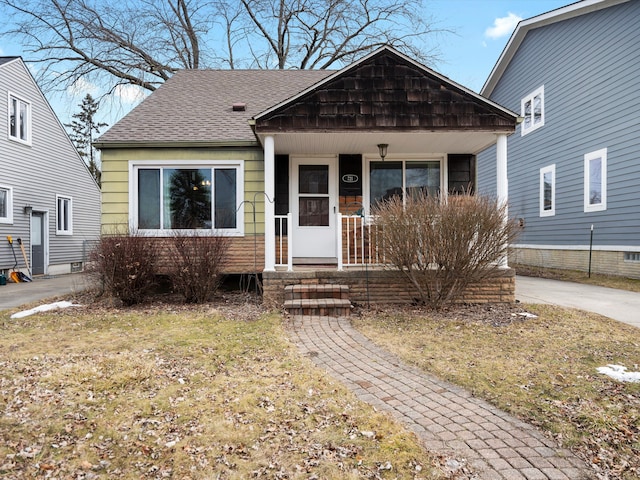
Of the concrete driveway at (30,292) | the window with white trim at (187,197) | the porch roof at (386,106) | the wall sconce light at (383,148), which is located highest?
the porch roof at (386,106)

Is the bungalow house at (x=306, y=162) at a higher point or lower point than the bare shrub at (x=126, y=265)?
higher

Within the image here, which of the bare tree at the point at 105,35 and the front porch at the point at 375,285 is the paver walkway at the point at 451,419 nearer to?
the front porch at the point at 375,285

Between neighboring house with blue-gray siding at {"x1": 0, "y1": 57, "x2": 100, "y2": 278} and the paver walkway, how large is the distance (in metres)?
9.91

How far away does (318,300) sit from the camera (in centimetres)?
654

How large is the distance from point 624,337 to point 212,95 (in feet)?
33.6

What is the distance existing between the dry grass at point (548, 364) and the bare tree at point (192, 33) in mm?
15339

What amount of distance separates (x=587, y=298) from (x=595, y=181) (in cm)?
556

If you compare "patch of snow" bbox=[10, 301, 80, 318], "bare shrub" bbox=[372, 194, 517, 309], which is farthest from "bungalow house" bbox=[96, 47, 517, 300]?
"patch of snow" bbox=[10, 301, 80, 318]

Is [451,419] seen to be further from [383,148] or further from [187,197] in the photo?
[187,197]

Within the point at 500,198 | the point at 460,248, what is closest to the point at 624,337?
the point at 460,248

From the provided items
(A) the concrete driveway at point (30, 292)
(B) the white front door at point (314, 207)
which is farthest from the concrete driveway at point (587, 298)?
(A) the concrete driveway at point (30, 292)

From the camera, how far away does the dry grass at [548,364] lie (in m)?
2.70

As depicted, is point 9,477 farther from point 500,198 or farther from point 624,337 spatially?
point 500,198

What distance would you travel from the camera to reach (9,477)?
2.28 m
